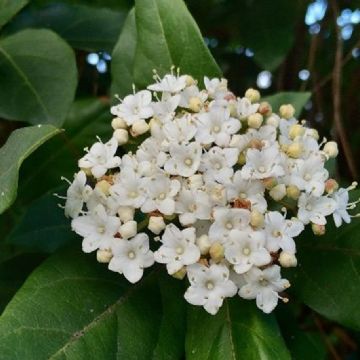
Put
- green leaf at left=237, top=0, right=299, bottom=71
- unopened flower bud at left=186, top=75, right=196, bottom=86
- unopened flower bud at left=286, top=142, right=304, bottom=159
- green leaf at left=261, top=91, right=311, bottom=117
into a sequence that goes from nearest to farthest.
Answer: unopened flower bud at left=286, top=142, right=304, bottom=159 → unopened flower bud at left=186, top=75, right=196, bottom=86 → green leaf at left=261, top=91, right=311, bottom=117 → green leaf at left=237, top=0, right=299, bottom=71

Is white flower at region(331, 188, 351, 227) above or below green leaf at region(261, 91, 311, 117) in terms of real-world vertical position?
above

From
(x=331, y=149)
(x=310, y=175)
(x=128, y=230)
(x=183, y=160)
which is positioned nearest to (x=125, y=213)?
(x=128, y=230)

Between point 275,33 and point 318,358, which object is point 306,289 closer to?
point 318,358

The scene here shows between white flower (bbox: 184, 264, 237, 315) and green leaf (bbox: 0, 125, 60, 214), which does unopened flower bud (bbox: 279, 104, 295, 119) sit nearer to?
white flower (bbox: 184, 264, 237, 315)

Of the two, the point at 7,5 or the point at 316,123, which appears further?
the point at 316,123

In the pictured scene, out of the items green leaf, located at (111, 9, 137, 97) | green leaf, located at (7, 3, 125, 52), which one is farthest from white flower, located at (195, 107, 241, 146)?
green leaf, located at (7, 3, 125, 52)

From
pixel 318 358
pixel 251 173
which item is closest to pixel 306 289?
pixel 318 358
